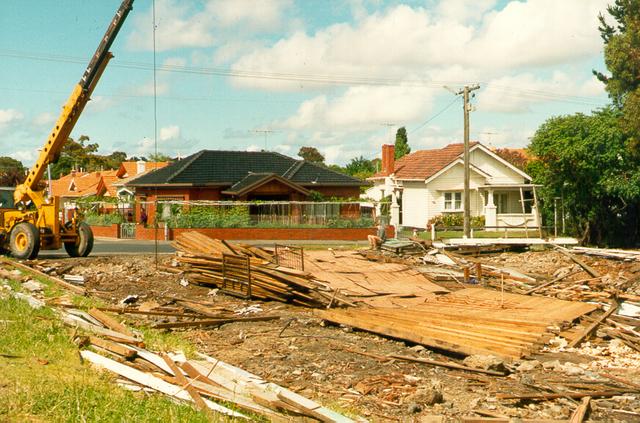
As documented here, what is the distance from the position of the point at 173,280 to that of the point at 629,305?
34.5ft

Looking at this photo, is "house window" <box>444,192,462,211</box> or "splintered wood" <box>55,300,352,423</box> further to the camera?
"house window" <box>444,192,462,211</box>

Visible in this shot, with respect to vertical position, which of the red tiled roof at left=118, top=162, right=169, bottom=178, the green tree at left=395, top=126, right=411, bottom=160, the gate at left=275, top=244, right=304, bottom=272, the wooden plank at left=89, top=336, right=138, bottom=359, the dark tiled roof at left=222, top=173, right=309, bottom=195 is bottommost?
the wooden plank at left=89, top=336, right=138, bottom=359

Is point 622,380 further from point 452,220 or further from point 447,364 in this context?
point 452,220

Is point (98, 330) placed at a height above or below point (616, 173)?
below

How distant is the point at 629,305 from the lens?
1476 cm

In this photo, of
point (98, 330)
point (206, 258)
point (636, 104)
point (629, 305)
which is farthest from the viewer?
point (636, 104)

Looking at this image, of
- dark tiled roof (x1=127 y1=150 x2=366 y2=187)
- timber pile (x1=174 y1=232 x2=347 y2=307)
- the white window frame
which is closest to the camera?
timber pile (x1=174 y1=232 x2=347 y2=307)

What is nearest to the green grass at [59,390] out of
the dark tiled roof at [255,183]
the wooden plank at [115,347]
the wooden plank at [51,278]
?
the wooden plank at [115,347]

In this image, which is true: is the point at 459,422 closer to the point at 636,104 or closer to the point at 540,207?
the point at 636,104

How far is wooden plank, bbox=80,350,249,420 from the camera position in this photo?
688cm

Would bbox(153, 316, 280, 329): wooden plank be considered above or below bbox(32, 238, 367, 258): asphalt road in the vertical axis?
below

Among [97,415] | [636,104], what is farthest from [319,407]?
[636,104]

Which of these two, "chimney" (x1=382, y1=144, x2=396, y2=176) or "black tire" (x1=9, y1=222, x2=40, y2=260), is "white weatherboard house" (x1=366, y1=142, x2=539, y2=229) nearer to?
"chimney" (x1=382, y1=144, x2=396, y2=176)

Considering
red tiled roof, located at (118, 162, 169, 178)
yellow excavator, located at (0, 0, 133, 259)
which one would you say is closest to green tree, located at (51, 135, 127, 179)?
red tiled roof, located at (118, 162, 169, 178)
